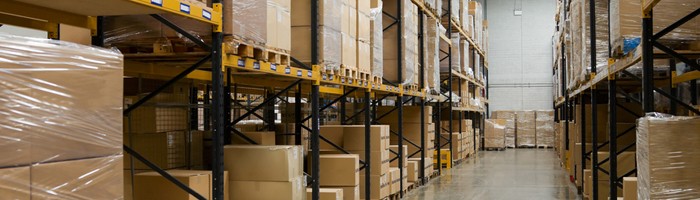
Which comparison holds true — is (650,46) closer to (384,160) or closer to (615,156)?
(615,156)

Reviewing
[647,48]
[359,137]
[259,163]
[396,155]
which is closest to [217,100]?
[259,163]

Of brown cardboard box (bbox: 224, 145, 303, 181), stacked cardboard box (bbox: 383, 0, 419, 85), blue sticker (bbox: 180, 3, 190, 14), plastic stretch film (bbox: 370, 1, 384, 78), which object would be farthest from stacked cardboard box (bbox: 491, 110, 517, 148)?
blue sticker (bbox: 180, 3, 190, 14)

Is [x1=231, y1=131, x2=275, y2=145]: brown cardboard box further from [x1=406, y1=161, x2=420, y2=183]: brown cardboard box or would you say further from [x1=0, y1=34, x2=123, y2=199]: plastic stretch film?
[x1=406, y1=161, x2=420, y2=183]: brown cardboard box

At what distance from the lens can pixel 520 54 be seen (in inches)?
1096

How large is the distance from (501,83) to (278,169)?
2346 cm

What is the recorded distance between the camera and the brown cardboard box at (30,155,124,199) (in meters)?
2.63

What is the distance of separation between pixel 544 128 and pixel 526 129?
2.20ft

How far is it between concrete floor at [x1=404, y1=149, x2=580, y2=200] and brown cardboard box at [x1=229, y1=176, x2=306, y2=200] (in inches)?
220

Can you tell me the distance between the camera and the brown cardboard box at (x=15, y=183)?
2.46 metres

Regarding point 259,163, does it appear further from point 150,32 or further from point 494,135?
point 494,135

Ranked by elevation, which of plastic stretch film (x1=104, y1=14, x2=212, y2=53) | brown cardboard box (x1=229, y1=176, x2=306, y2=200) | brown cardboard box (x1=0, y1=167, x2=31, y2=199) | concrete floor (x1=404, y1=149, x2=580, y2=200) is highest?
plastic stretch film (x1=104, y1=14, x2=212, y2=53)

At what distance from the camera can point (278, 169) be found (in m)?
5.66

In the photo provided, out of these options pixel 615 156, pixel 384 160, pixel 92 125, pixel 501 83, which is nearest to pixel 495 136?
pixel 501 83

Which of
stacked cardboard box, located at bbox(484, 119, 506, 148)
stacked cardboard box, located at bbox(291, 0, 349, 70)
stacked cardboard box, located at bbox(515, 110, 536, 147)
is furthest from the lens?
stacked cardboard box, located at bbox(515, 110, 536, 147)
